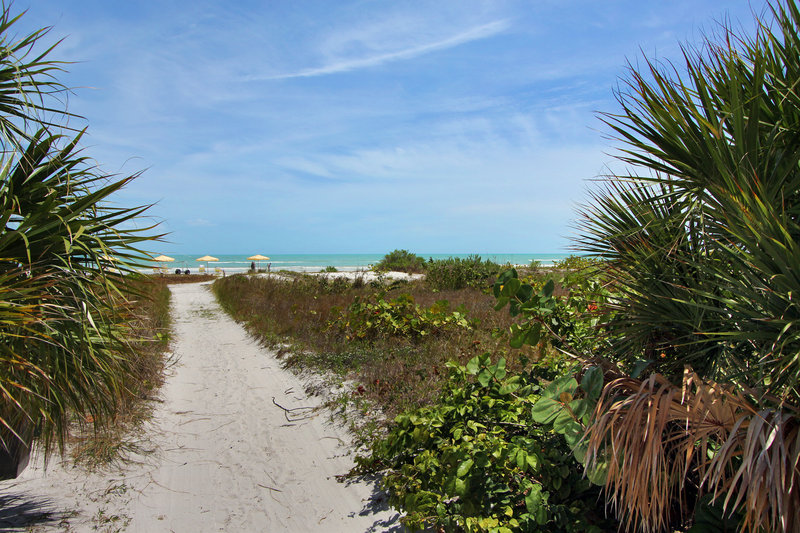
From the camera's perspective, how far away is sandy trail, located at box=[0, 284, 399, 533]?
3447mm

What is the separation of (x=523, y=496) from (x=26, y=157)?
385cm

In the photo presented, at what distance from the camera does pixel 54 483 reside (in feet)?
12.6

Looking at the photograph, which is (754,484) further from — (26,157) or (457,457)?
(26,157)

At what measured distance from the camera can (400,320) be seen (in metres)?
7.92

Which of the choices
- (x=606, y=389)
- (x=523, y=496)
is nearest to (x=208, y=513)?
(x=523, y=496)

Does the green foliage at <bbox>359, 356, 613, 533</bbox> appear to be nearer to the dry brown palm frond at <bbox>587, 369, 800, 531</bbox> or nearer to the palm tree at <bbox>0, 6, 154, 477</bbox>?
the dry brown palm frond at <bbox>587, 369, 800, 531</bbox>

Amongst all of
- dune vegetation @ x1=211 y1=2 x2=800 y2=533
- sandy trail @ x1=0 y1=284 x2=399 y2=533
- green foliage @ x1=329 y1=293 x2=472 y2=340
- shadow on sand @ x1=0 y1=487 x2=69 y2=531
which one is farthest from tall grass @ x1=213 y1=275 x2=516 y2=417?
shadow on sand @ x1=0 y1=487 x2=69 y2=531

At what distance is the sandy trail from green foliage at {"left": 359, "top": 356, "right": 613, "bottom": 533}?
1.72ft

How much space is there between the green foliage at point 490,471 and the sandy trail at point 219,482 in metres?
0.52

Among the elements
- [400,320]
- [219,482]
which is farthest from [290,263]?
[219,482]

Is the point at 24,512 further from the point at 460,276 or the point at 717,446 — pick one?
the point at 460,276

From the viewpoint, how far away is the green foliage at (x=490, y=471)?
2594mm

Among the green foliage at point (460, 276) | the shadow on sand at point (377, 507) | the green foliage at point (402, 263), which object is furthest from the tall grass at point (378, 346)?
the green foliage at point (402, 263)

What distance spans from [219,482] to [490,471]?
261cm
